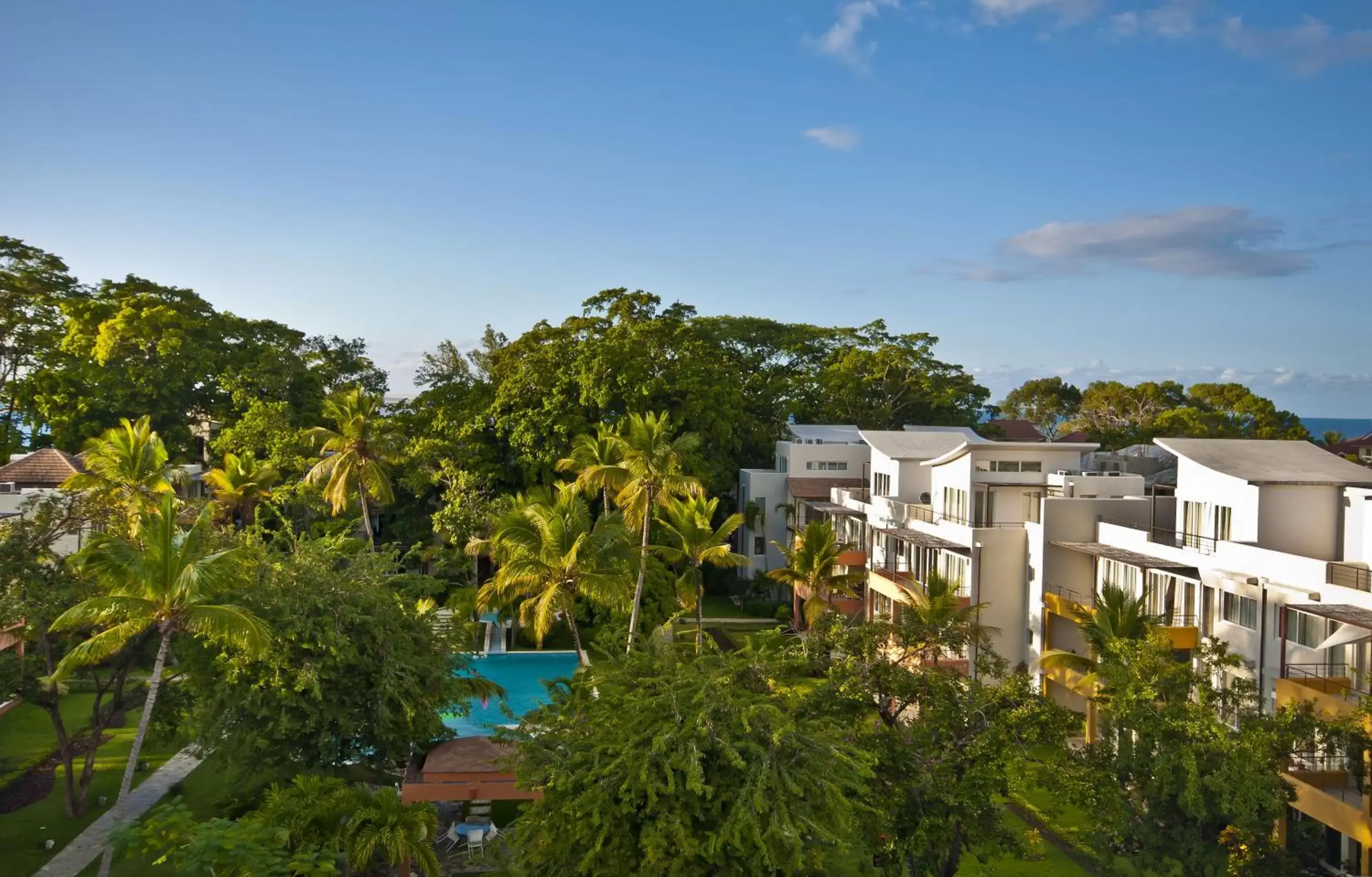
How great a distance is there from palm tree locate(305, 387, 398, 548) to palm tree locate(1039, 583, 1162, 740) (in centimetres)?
Result: 2233

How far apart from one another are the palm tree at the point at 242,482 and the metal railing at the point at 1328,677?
106 ft

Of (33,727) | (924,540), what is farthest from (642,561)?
(33,727)

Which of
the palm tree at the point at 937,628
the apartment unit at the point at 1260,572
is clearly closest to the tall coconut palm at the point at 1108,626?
the apartment unit at the point at 1260,572

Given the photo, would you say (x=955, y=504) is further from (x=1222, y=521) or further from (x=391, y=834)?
(x=391, y=834)

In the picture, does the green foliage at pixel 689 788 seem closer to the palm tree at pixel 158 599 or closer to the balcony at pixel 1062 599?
the palm tree at pixel 158 599

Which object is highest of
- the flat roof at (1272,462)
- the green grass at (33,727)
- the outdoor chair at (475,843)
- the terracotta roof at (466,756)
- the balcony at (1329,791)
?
the flat roof at (1272,462)

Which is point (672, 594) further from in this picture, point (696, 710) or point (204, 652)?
point (696, 710)

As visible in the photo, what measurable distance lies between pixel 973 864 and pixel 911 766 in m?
4.16

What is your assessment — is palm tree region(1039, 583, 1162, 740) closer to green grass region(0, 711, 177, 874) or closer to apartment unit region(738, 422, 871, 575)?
green grass region(0, 711, 177, 874)

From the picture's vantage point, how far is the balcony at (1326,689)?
16.3 m

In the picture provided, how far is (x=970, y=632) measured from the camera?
723 inches

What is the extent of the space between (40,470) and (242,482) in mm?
6478

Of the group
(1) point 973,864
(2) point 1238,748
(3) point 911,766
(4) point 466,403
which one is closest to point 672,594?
(4) point 466,403

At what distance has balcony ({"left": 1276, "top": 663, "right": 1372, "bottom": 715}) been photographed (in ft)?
53.4
